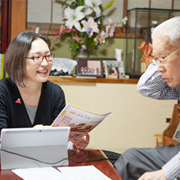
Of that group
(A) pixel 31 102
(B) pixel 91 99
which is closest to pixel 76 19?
(B) pixel 91 99

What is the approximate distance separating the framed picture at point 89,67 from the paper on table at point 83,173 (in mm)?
2092

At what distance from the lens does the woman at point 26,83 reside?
1991 mm

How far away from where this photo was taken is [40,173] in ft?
4.65

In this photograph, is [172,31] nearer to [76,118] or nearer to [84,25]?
[76,118]

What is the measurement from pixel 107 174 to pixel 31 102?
815mm

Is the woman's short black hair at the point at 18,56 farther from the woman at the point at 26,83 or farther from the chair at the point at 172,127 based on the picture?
the chair at the point at 172,127

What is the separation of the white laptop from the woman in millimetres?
433

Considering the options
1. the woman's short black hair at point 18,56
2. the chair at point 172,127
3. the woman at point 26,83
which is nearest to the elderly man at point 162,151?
the woman at point 26,83

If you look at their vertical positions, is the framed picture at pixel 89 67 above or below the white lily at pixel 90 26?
below

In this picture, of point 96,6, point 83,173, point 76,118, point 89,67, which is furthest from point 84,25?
point 83,173

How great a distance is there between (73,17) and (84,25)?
15 cm

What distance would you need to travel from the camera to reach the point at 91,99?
3512mm

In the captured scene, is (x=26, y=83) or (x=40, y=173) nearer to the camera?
(x=40, y=173)

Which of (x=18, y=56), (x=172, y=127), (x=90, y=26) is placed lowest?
(x=172, y=127)
